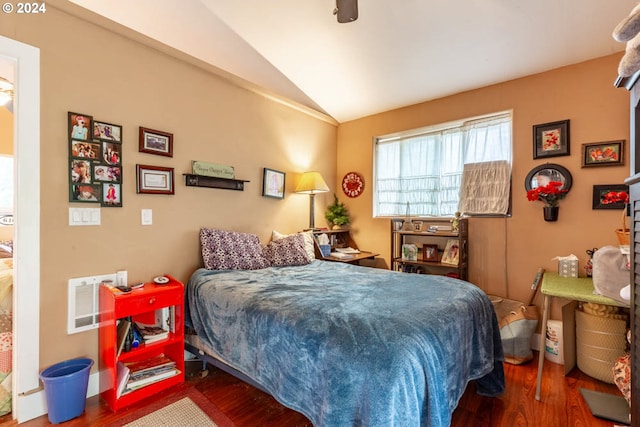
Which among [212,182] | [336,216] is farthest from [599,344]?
[212,182]

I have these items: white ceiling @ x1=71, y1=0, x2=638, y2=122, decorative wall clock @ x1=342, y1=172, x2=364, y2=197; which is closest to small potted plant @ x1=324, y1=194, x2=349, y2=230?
decorative wall clock @ x1=342, y1=172, x2=364, y2=197

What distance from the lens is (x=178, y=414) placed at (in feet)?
5.90

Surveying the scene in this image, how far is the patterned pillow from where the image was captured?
284cm

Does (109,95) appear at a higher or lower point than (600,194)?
higher

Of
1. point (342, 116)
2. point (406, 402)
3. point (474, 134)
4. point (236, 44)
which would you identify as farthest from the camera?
point (342, 116)

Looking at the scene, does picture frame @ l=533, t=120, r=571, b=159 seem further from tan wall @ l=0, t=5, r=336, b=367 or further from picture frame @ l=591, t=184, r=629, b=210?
tan wall @ l=0, t=5, r=336, b=367

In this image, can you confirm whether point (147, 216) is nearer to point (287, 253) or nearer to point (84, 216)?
point (84, 216)

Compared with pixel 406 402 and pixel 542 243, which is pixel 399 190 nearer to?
pixel 542 243

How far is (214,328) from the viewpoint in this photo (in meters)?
1.97

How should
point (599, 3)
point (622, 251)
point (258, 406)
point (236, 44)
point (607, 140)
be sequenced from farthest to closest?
point (236, 44)
point (607, 140)
point (599, 3)
point (258, 406)
point (622, 251)

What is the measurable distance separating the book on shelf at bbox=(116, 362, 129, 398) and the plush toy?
2906 millimetres

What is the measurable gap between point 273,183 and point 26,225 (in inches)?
80.5

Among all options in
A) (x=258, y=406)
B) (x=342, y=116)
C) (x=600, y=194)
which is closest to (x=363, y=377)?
(x=258, y=406)

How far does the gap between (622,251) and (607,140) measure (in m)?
1.31
